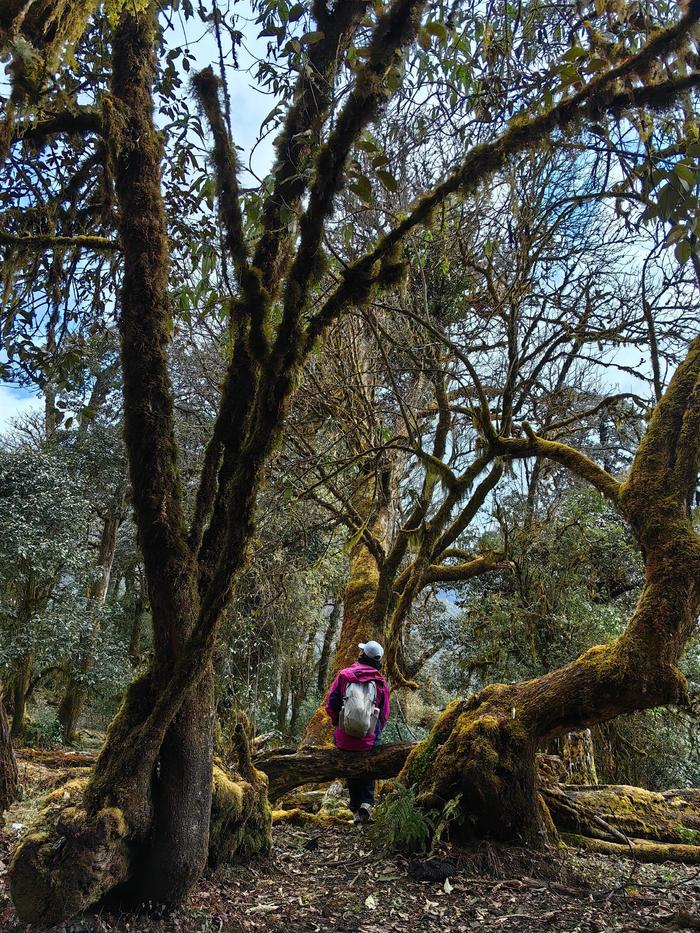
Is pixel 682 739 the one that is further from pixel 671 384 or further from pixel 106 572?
pixel 106 572

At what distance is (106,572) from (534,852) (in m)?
11.7

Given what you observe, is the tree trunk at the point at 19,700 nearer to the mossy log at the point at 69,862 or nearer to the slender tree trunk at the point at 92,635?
the slender tree trunk at the point at 92,635

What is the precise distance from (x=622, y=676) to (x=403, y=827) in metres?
1.91

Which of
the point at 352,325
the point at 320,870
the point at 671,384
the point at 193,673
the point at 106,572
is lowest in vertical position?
the point at 320,870

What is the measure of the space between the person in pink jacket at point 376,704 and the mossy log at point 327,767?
10 centimetres

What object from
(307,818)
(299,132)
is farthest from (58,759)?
(299,132)

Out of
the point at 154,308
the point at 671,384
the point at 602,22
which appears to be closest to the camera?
the point at 154,308

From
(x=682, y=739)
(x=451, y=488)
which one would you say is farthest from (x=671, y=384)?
(x=682, y=739)

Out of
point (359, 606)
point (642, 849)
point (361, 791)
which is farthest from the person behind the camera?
point (359, 606)

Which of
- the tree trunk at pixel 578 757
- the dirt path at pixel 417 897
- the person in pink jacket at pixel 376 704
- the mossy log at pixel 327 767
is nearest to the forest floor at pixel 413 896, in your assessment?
the dirt path at pixel 417 897

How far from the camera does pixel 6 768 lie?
415 cm

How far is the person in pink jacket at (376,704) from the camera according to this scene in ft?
19.4

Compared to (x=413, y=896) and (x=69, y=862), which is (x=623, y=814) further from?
(x=69, y=862)

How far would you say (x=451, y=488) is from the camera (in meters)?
5.99
